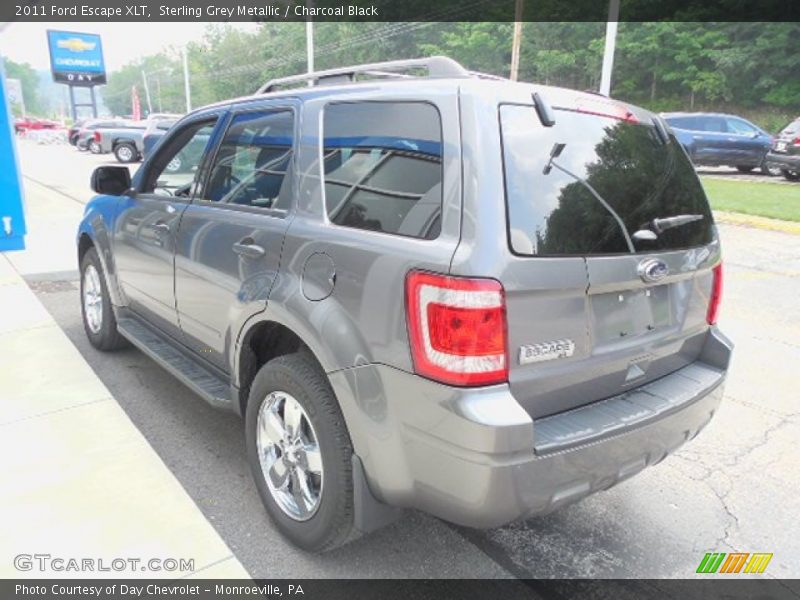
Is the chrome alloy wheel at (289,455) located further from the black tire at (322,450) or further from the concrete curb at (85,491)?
the concrete curb at (85,491)

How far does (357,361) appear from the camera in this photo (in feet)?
7.13

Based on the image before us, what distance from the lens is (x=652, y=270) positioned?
232 centimetres

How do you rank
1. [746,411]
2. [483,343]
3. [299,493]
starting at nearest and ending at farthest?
[483,343]
[299,493]
[746,411]

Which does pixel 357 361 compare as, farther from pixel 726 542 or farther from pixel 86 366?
pixel 86 366

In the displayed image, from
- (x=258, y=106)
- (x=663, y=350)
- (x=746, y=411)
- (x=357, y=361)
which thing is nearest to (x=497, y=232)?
(x=357, y=361)

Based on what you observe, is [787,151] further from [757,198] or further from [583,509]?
[583,509]

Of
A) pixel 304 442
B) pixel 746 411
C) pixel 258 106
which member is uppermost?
pixel 258 106

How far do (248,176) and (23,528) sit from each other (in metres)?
1.85

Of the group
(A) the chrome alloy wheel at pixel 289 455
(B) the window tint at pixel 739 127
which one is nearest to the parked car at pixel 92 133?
(B) the window tint at pixel 739 127

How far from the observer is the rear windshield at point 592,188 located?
2104 millimetres

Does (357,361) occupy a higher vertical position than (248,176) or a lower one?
lower

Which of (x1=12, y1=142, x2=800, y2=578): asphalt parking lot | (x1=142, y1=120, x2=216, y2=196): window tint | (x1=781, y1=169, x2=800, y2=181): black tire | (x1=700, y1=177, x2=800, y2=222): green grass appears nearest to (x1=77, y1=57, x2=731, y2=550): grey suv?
(x1=12, y1=142, x2=800, y2=578): asphalt parking lot

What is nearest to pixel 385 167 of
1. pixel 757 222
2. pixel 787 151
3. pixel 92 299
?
pixel 92 299

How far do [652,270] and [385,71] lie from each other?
5.12ft
